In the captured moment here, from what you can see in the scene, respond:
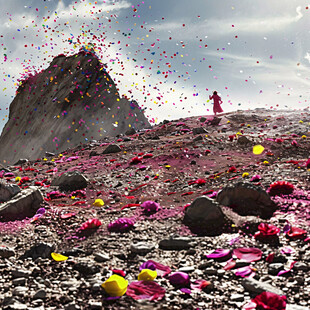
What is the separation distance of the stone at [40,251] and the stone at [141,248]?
42.6 inches

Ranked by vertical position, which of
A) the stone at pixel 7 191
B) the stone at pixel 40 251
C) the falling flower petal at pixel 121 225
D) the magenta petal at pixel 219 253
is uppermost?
the stone at pixel 7 191

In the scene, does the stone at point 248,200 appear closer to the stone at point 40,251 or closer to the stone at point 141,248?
the stone at point 141,248

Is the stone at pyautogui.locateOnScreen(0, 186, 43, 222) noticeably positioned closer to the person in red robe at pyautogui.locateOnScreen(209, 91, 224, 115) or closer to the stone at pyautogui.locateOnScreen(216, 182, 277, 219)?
the stone at pyautogui.locateOnScreen(216, 182, 277, 219)

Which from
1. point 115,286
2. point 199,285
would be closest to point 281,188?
point 199,285

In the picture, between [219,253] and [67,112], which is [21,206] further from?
[67,112]

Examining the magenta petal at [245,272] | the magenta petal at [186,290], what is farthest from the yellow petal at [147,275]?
the magenta petal at [245,272]

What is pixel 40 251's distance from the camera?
430cm

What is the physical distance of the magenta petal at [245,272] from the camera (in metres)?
3.69

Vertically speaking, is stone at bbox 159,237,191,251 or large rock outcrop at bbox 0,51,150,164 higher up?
large rock outcrop at bbox 0,51,150,164

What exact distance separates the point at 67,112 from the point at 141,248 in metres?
17.7

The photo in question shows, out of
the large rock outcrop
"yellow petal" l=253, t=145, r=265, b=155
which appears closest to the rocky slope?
"yellow petal" l=253, t=145, r=265, b=155

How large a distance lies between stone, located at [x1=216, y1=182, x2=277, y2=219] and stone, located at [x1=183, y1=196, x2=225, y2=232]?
49 cm

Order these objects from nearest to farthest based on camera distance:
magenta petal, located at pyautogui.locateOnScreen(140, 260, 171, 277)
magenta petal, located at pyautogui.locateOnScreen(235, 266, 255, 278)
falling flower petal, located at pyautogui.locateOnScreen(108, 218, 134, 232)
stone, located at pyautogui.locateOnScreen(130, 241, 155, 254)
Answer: magenta petal, located at pyautogui.locateOnScreen(235, 266, 255, 278)
magenta petal, located at pyautogui.locateOnScreen(140, 260, 171, 277)
stone, located at pyautogui.locateOnScreen(130, 241, 155, 254)
falling flower petal, located at pyautogui.locateOnScreen(108, 218, 134, 232)

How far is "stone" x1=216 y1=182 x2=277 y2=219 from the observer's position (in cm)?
531
